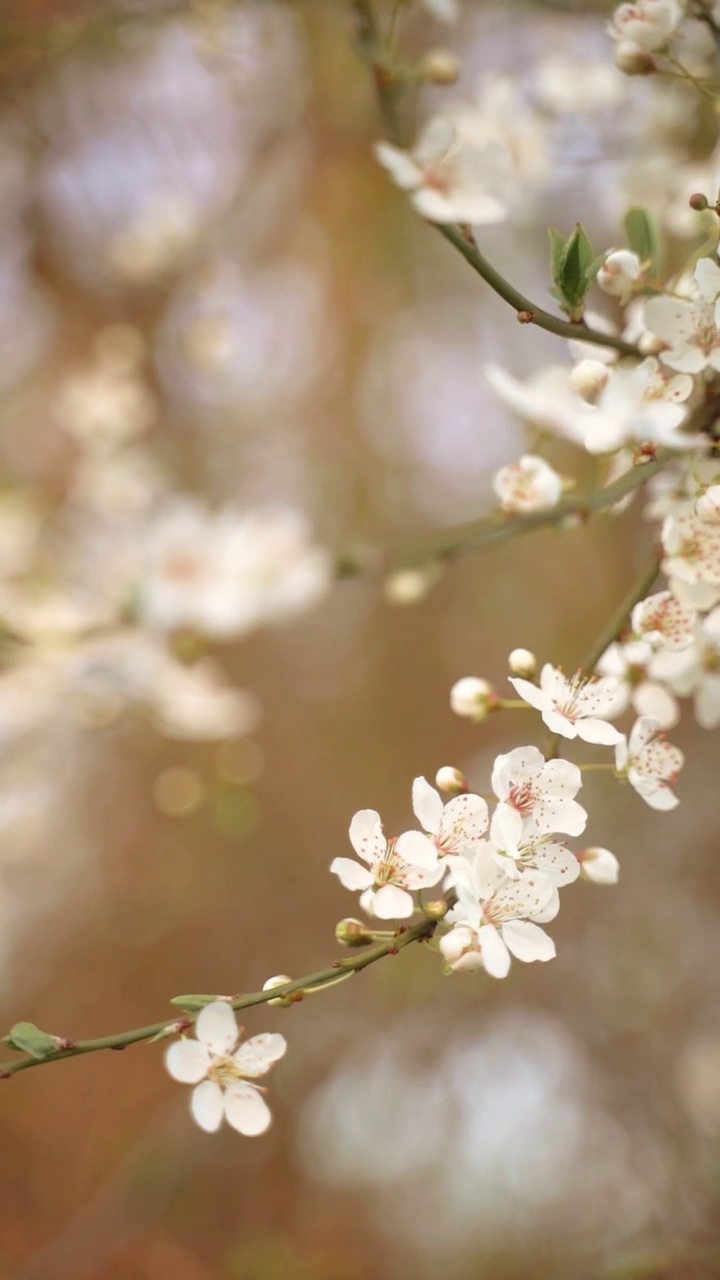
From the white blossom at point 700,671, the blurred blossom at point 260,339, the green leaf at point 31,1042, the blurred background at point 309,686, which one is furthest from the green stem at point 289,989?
the blurred blossom at point 260,339

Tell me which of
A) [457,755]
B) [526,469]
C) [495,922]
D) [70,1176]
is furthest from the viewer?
[457,755]

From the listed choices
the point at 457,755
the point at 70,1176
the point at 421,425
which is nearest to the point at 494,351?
the point at 421,425

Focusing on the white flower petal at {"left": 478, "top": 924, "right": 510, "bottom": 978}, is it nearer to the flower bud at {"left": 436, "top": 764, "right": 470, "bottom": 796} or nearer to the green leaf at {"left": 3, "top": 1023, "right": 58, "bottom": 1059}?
the flower bud at {"left": 436, "top": 764, "right": 470, "bottom": 796}

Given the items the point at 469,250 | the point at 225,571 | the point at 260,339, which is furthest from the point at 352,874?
the point at 260,339

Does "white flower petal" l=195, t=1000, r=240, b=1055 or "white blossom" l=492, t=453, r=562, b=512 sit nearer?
"white flower petal" l=195, t=1000, r=240, b=1055

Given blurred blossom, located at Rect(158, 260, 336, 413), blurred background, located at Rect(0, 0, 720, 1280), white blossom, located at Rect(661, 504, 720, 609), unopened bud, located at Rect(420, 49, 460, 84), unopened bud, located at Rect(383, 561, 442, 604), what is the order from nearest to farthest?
white blossom, located at Rect(661, 504, 720, 609), unopened bud, located at Rect(420, 49, 460, 84), unopened bud, located at Rect(383, 561, 442, 604), blurred background, located at Rect(0, 0, 720, 1280), blurred blossom, located at Rect(158, 260, 336, 413)

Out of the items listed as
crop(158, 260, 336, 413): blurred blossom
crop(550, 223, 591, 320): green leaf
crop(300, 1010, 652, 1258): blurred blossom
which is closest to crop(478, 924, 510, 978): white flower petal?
crop(550, 223, 591, 320): green leaf

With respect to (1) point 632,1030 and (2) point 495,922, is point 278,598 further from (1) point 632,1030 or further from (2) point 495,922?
(1) point 632,1030
